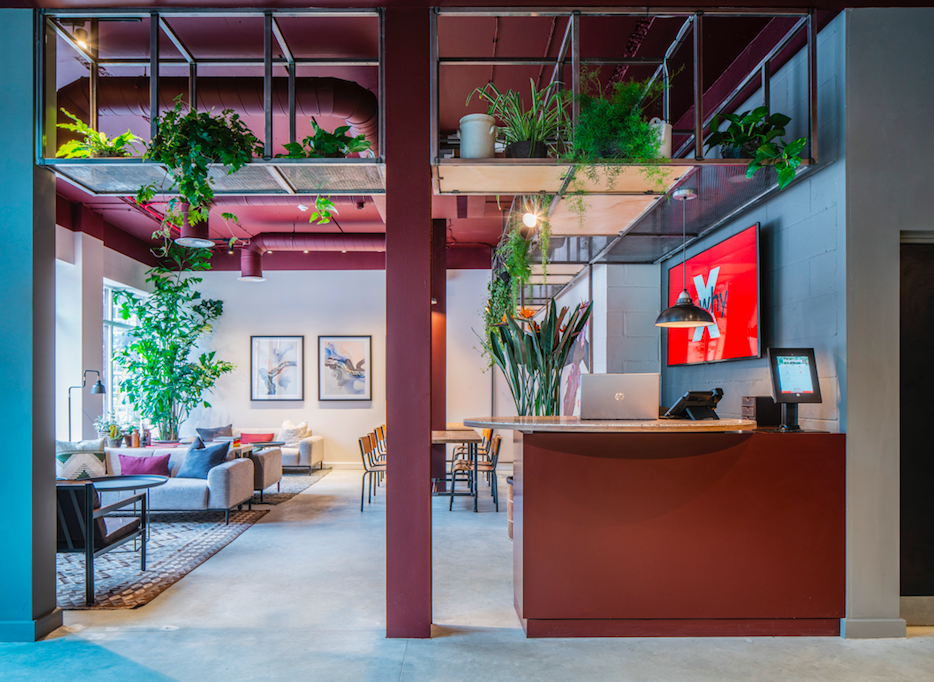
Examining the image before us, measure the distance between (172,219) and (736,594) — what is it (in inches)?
152

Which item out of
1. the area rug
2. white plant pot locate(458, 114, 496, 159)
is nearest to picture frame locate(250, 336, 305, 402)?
the area rug

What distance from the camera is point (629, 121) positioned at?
3297 millimetres

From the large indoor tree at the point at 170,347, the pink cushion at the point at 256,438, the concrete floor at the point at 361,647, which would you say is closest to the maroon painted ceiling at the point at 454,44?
the concrete floor at the point at 361,647

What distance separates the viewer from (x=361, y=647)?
3.21 m

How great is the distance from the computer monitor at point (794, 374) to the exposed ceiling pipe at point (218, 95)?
2.97 metres

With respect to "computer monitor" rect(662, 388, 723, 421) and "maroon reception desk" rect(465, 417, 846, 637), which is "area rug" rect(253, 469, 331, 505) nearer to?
"maroon reception desk" rect(465, 417, 846, 637)

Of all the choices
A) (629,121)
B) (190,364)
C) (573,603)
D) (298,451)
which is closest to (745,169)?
(629,121)

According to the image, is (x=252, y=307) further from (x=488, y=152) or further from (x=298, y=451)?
(x=488, y=152)

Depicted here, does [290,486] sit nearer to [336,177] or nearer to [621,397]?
[336,177]

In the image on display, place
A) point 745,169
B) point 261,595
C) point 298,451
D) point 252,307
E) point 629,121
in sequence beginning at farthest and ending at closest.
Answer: point 252,307, point 298,451, point 261,595, point 745,169, point 629,121

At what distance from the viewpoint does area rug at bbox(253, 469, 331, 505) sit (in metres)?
7.65

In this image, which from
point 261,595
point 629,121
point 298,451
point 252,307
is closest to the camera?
point 629,121

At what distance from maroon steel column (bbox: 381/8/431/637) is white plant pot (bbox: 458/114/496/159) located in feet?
0.75

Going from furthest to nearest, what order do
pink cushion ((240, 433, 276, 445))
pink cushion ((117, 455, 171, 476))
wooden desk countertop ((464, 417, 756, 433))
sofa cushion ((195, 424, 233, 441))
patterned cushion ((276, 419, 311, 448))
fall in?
1. pink cushion ((240, 433, 276, 445))
2. patterned cushion ((276, 419, 311, 448))
3. sofa cushion ((195, 424, 233, 441))
4. pink cushion ((117, 455, 171, 476))
5. wooden desk countertop ((464, 417, 756, 433))
